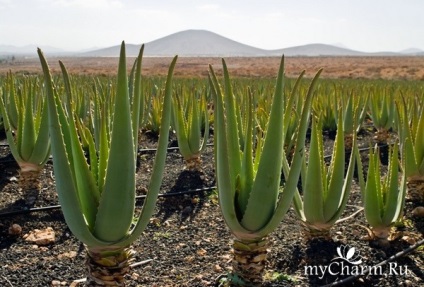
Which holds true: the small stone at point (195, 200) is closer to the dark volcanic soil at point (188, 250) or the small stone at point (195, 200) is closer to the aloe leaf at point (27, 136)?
the dark volcanic soil at point (188, 250)

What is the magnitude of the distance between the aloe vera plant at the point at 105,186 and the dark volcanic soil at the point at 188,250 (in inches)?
33.2

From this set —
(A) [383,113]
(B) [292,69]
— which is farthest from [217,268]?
(B) [292,69]

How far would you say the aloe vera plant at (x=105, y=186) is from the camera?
4.48 ft

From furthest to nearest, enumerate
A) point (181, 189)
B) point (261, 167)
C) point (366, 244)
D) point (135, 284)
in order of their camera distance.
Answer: point (181, 189) < point (366, 244) < point (135, 284) < point (261, 167)

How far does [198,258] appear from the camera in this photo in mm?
2574

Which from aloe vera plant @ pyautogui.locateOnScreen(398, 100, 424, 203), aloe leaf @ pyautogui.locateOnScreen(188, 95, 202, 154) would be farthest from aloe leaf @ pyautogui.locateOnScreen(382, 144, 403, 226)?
aloe leaf @ pyautogui.locateOnScreen(188, 95, 202, 154)

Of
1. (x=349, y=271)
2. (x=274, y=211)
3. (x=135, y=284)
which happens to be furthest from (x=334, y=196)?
(x=135, y=284)

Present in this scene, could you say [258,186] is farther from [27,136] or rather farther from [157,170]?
[27,136]

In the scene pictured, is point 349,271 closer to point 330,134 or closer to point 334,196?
point 334,196

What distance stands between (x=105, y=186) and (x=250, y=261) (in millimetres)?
686

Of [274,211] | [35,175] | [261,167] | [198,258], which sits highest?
[261,167]

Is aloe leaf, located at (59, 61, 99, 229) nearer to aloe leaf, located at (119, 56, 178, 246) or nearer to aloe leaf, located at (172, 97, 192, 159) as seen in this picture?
aloe leaf, located at (119, 56, 178, 246)

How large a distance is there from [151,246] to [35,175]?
1354mm

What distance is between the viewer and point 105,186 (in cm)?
140
